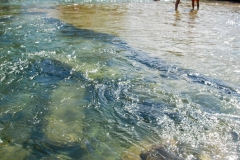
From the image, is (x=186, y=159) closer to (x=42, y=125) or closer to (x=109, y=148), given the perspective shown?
(x=109, y=148)

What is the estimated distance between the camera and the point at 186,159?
10.0 ft

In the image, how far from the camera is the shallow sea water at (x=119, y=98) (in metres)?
3.34

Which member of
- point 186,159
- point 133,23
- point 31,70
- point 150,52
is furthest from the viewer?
point 133,23

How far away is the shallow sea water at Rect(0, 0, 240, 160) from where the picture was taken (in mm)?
3344

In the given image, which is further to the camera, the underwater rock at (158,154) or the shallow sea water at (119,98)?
the shallow sea water at (119,98)

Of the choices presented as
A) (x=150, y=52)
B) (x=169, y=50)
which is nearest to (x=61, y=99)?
(x=150, y=52)

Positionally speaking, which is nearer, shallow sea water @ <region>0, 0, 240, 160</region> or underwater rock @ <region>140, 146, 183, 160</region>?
underwater rock @ <region>140, 146, 183, 160</region>

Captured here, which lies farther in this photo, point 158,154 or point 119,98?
point 119,98

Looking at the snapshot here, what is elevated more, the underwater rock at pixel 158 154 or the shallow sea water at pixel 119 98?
the shallow sea water at pixel 119 98

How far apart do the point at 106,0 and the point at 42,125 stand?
24262 millimetres

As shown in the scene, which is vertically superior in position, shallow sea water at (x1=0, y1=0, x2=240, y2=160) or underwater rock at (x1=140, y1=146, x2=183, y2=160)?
shallow sea water at (x1=0, y1=0, x2=240, y2=160)

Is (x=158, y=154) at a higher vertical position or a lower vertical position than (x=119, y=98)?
lower

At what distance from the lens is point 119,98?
15.5ft

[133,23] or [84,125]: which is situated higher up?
[133,23]
